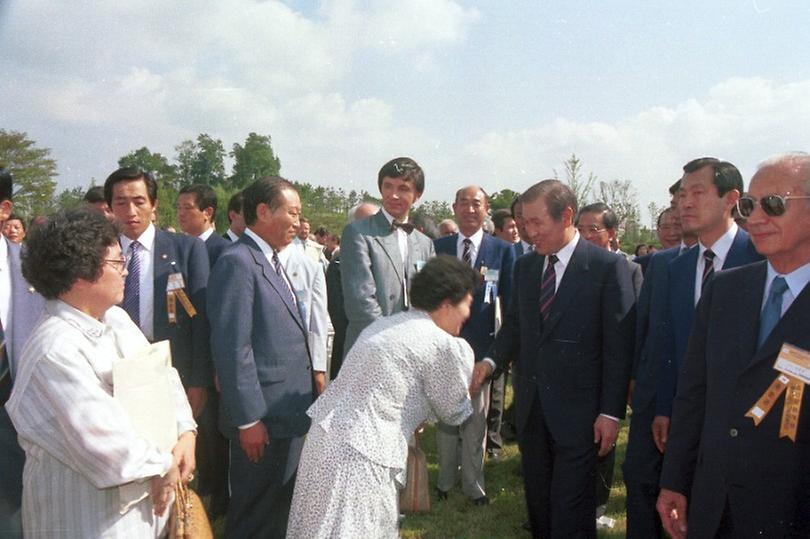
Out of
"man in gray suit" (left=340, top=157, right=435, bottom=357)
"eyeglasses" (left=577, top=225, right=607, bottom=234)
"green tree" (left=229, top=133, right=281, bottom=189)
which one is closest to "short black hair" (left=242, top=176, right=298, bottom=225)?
"man in gray suit" (left=340, top=157, right=435, bottom=357)

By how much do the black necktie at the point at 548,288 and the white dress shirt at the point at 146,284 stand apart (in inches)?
87.0

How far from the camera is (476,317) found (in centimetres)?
492

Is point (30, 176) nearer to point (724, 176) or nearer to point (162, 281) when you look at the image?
point (162, 281)

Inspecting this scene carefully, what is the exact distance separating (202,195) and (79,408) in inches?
138

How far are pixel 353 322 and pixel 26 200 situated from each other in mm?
7271

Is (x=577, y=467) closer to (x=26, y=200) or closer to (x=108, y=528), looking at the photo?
(x=108, y=528)

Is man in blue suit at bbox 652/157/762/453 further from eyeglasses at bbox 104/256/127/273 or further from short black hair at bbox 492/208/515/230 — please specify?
short black hair at bbox 492/208/515/230

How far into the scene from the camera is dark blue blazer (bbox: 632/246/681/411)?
3293 millimetres

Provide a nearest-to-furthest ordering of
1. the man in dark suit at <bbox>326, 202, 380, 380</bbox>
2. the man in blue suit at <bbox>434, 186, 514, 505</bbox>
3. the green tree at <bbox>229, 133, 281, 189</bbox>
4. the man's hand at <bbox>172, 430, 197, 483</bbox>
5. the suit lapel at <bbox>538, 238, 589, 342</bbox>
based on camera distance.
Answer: the man's hand at <bbox>172, 430, 197, 483</bbox>, the suit lapel at <bbox>538, 238, 589, 342</bbox>, the man in blue suit at <bbox>434, 186, 514, 505</bbox>, the man in dark suit at <bbox>326, 202, 380, 380</bbox>, the green tree at <bbox>229, 133, 281, 189</bbox>

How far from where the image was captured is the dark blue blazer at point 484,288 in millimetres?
4914

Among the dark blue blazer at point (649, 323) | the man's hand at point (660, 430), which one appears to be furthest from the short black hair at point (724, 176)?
the man's hand at point (660, 430)

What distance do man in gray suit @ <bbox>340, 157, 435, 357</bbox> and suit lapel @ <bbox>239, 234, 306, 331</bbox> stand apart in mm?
739

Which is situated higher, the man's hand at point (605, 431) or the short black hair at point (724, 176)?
the short black hair at point (724, 176)

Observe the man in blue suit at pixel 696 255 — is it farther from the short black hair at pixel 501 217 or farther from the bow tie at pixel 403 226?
the short black hair at pixel 501 217
